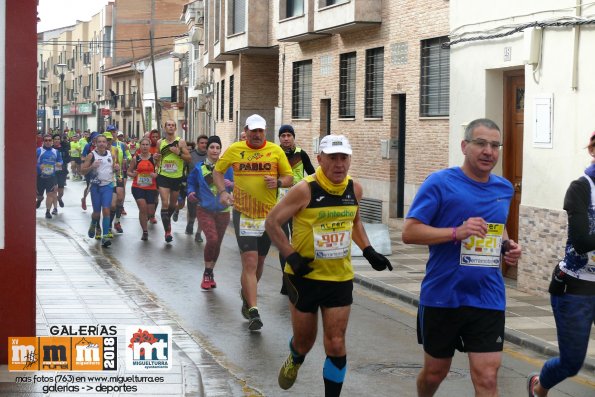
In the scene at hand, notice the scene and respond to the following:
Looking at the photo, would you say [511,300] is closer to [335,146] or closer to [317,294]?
[317,294]

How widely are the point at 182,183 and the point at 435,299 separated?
15.3 m

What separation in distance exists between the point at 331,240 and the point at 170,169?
44.7 ft

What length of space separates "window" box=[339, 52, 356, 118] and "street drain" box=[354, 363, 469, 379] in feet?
59.6

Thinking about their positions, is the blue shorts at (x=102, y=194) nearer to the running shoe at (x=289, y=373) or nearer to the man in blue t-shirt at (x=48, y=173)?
the man in blue t-shirt at (x=48, y=173)

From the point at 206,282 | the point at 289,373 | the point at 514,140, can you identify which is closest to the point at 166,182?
the point at 206,282

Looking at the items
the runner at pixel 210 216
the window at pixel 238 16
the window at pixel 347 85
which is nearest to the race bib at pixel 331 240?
the runner at pixel 210 216

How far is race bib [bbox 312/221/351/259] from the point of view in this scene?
25.8 ft

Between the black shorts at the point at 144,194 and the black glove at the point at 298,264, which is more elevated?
the black glove at the point at 298,264

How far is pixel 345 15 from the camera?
1045 inches

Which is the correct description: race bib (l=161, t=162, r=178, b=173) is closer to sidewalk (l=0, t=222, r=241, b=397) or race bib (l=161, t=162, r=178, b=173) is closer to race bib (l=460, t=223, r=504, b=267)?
sidewalk (l=0, t=222, r=241, b=397)

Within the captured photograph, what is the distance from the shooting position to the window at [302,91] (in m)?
31.6

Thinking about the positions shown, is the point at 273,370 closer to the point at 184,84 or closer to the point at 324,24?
the point at 324,24

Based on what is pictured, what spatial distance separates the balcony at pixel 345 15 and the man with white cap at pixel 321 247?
59.4 feet

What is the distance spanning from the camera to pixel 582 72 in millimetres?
13133
